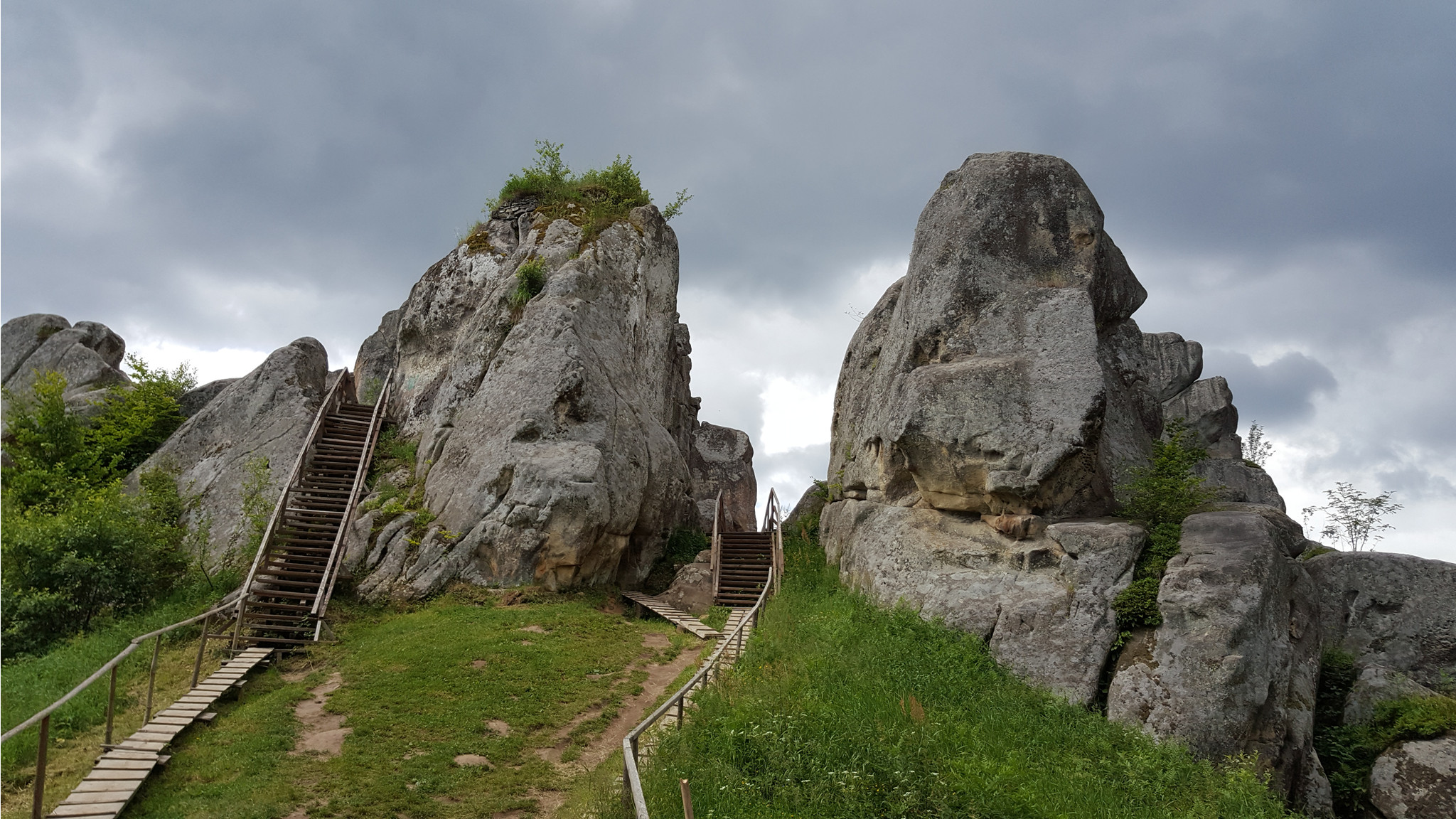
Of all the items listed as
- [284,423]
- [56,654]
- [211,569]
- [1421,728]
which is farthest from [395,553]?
[1421,728]

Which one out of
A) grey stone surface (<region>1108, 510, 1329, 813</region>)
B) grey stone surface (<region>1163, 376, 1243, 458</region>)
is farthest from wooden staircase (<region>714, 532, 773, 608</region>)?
grey stone surface (<region>1163, 376, 1243, 458</region>)

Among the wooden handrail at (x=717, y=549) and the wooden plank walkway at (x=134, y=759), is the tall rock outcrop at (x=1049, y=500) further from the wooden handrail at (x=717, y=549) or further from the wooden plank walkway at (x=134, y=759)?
the wooden plank walkway at (x=134, y=759)

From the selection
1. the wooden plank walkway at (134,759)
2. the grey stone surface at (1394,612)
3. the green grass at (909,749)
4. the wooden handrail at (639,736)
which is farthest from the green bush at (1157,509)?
the wooden plank walkway at (134,759)

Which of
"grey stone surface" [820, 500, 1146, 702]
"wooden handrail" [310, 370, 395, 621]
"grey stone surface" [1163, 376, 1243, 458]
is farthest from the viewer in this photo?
"grey stone surface" [1163, 376, 1243, 458]

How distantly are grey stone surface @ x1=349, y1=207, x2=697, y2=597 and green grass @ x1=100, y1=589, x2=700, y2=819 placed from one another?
137 centimetres

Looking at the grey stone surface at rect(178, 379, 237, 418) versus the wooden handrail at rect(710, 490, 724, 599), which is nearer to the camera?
the wooden handrail at rect(710, 490, 724, 599)

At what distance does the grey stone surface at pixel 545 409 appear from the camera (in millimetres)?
20031

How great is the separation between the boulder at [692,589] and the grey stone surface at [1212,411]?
87.9 ft

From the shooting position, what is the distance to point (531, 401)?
22.3 m

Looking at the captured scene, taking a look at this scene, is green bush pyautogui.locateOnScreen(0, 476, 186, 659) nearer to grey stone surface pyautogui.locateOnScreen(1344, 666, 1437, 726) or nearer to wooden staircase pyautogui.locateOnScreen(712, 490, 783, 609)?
wooden staircase pyautogui.locateOnScreen(712, 490, 783, 609)

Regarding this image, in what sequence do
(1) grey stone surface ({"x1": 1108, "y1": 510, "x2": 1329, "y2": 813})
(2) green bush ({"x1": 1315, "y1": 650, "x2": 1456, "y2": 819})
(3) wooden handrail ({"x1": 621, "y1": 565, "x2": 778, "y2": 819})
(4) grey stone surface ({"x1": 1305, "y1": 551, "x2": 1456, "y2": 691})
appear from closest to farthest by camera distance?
(3) wooden handrail ({"x1": 621, "y1": 565, "x2": 778, "y2": 819}) → (1) grey stone surface ({"x1": 1108, "y1": 510, "x2": 1329, "y2": 813}) → (2) green bush ({"x1": 1315, "y1": 650, "x2": 1456, "y2": 819}) → (4) grey stone surface ({"x1": 1305, "y1": 551, "x2": 1456, "y2": 691})

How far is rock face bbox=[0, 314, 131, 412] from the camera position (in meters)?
33.5

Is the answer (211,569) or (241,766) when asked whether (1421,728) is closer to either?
(241,766)

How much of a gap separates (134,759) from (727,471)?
3959 centimetres
